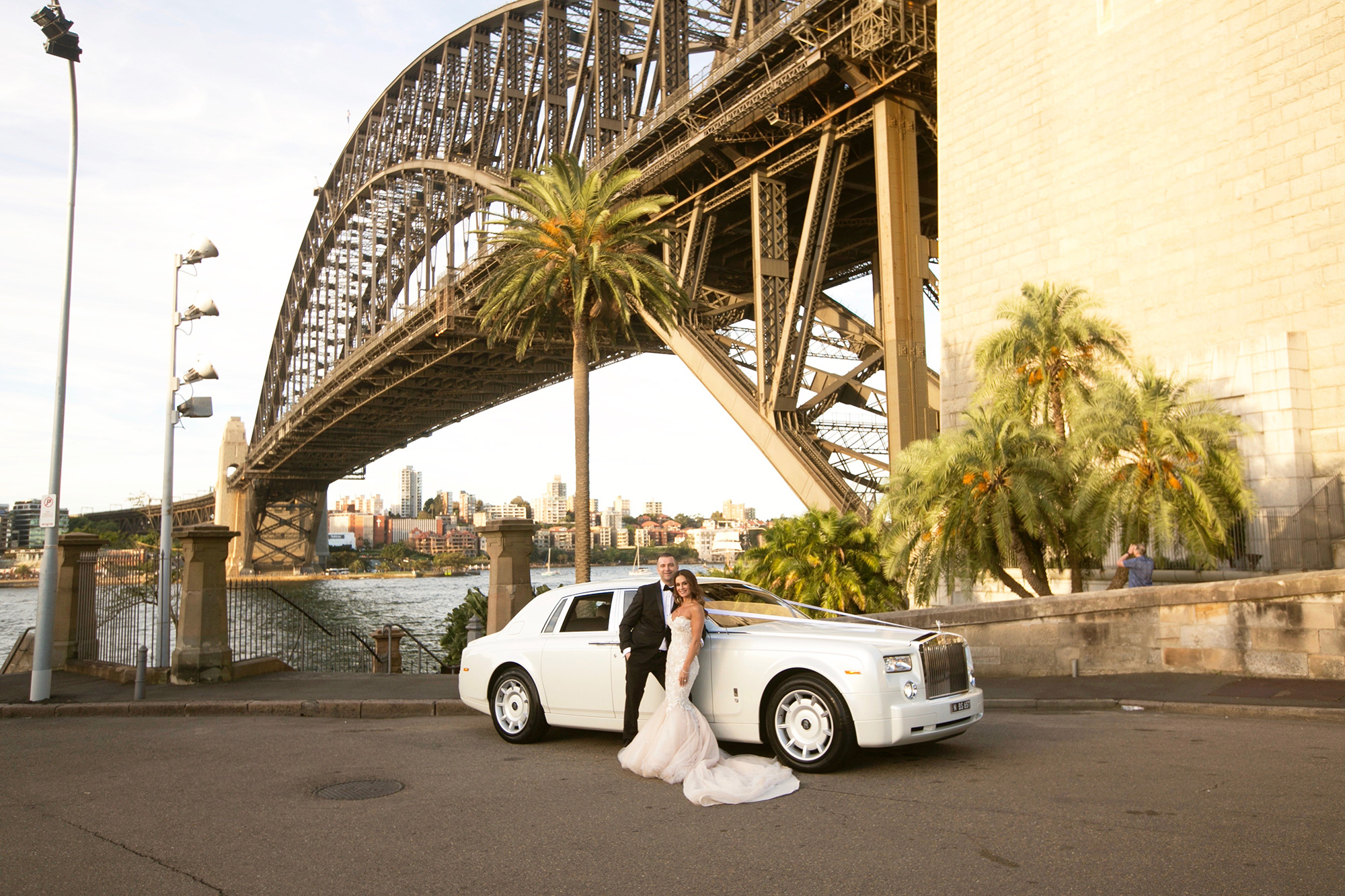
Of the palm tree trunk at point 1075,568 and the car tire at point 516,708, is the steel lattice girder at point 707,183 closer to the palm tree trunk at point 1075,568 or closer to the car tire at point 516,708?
the palm tree trunk at point 1075,568

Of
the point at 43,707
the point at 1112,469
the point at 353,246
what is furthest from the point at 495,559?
the point at 353,246

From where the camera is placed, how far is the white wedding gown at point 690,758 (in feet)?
19.9

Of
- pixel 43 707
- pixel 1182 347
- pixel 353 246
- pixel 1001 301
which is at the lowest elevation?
pixel 43 707

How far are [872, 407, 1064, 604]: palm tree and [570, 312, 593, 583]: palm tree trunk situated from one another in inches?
285

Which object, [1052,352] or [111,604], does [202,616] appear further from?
[1052,352]

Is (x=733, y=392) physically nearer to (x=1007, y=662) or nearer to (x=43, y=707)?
(x=1007, y=662)

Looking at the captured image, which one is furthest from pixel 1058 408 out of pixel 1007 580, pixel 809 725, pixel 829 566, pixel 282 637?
pixel 282 637

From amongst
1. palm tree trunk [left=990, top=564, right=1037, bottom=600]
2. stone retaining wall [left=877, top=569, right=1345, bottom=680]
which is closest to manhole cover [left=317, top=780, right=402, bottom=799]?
stone retaining wall [left=877, top=569, right=1345, bottom=680]

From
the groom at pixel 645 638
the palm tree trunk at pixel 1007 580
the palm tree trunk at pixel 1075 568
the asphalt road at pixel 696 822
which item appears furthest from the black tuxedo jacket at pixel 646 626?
the palm tree trunk at pixel 1075 568

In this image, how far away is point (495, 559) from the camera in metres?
16.6

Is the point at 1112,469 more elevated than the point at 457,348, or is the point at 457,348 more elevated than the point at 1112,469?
the point at 457,348

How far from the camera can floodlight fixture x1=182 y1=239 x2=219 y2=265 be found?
14.7 m

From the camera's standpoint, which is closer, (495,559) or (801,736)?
(801,736)

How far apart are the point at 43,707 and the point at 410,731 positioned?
18.1ft
